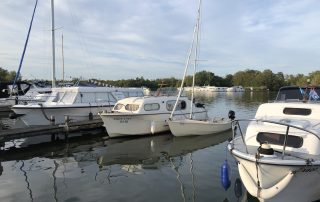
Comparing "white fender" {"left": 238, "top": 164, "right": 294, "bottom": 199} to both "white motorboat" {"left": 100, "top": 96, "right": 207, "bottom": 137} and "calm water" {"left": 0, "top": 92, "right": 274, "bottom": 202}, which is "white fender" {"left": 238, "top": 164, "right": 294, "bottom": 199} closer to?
"calm water" {"left": 0, "top": 92, "right": 274, "bottom": 202}

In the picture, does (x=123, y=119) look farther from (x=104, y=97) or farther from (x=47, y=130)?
(x=104, y=97)

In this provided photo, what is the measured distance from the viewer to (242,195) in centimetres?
1064

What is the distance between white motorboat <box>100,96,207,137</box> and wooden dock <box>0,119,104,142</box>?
2010mm

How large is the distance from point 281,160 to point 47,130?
14756 mm

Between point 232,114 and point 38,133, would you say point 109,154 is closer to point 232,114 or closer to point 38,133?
point 38,133

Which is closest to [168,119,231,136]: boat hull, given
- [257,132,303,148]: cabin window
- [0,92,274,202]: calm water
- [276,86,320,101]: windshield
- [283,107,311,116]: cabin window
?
[0,92,274,202]: calm water

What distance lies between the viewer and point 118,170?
1384cm

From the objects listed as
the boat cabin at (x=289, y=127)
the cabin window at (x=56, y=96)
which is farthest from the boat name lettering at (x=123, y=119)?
the boat cabin at (x=289, y=127)

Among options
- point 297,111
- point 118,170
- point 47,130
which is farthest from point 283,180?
point 47,130

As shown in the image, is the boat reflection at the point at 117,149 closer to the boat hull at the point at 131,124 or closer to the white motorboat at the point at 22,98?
the boat hull at the point at 131,124

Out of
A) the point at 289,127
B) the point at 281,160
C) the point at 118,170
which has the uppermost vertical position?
the point at 289,127

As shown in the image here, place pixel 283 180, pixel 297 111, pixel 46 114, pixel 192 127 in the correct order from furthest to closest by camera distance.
Answer: pixel 46 114 → pixel 192 127 → pixel 297 111 → pixel 283 180

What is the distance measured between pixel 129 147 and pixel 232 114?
661cm

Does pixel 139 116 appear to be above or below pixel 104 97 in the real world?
below
